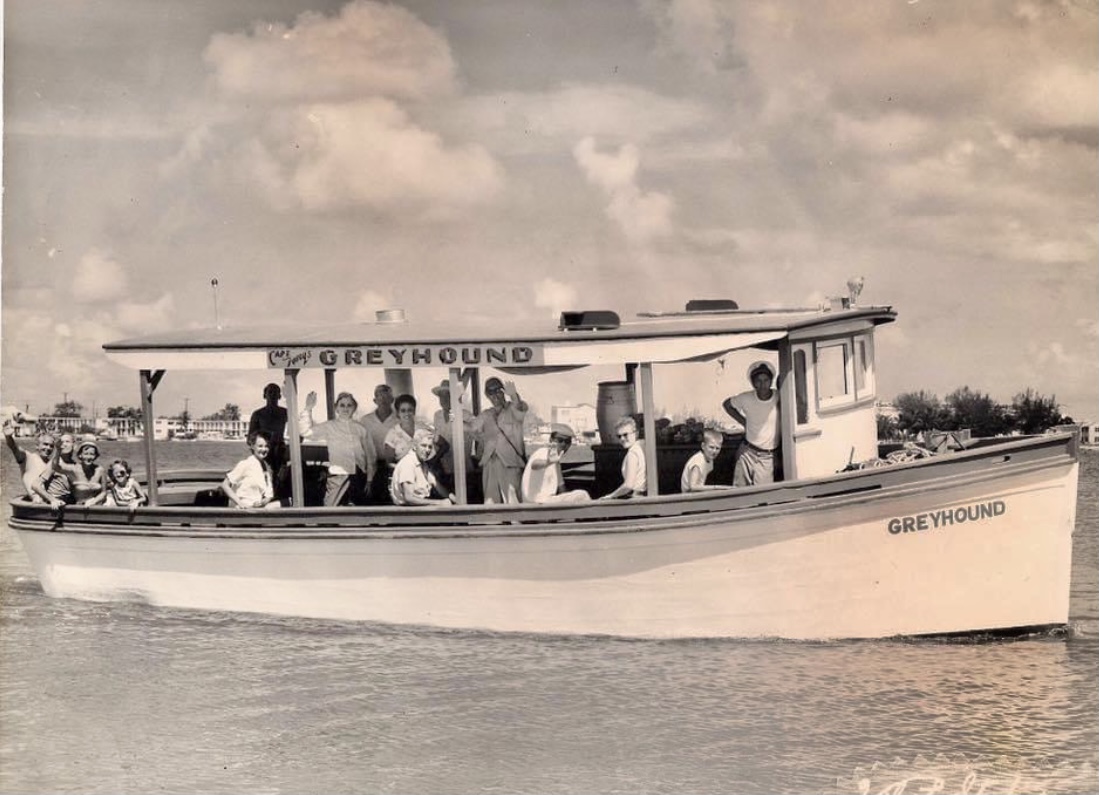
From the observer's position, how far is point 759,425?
1284 centimetres

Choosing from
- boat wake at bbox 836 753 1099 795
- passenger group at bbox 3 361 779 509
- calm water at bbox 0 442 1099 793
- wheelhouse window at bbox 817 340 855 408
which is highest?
wheelhouse window at bbox 817 340 855 408

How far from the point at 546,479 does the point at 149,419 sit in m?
3.98

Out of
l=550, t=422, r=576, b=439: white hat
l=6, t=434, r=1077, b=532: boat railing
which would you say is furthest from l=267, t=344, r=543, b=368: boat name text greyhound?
l=6, t=434, r=1077, b=532: boat railing

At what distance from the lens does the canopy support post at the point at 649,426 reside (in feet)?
41.3

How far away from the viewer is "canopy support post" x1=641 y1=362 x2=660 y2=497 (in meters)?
12.6

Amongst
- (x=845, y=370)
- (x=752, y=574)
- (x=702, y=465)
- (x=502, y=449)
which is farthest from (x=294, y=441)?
(x=845, y=370)

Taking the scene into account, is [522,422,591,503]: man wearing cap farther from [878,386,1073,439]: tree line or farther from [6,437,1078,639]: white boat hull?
[878,386,1073,439]: tree line

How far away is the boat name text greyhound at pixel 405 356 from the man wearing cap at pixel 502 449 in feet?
2.04

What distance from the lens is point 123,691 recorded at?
41.0ft

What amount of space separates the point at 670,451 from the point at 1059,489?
12.5ft


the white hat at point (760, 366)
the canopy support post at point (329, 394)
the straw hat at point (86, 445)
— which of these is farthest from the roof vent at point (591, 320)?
the straw hat at point (86, 445)

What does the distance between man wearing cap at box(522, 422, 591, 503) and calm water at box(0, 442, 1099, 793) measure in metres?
1.24

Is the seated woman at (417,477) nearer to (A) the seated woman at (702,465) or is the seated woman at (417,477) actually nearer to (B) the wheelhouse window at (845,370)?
(A) the seated woman at (702,465)

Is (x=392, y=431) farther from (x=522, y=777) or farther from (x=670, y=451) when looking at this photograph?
(x=522, y=777)
